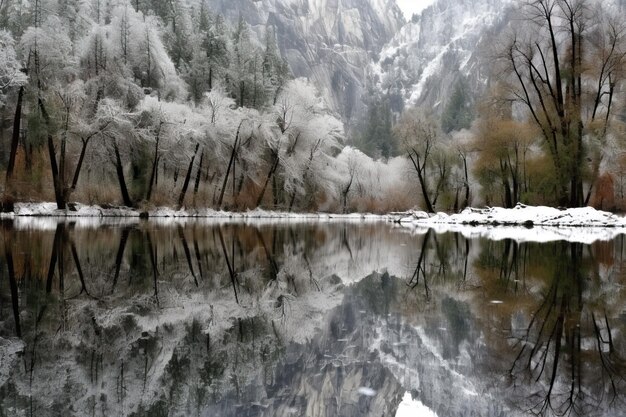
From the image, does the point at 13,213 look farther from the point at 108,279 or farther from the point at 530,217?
the point at 530,217

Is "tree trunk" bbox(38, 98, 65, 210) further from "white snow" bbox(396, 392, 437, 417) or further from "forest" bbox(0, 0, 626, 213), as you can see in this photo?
"white snow" bbox(396, 392, 437, 417)

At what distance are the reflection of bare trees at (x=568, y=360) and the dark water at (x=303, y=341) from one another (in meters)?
0.02

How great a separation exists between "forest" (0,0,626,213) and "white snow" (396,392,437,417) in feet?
93.7

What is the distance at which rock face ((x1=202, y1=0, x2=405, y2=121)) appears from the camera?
148m

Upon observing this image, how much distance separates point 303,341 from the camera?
454 centimetres

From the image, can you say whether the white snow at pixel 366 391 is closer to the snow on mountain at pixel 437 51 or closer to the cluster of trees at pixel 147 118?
the cluster of trees at pixel 147 118

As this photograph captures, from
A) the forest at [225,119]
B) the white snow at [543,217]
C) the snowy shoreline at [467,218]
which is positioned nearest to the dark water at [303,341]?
the snowy shoreline at [467,218]

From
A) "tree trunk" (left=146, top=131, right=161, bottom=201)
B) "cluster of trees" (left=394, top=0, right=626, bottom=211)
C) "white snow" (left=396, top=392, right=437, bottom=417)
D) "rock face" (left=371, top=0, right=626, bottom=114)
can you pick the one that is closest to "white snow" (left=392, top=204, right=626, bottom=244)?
"cluster of trees" (left=394, top=0, right=626, bottom=211)

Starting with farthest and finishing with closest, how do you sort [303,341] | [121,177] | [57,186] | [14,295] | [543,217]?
[121,177], [57,186], [543,217], [14,295], [303,341]

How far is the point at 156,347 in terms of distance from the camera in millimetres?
4113

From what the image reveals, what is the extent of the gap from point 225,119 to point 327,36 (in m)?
143

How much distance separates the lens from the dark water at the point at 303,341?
318cm

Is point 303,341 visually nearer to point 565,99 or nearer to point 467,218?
point 467,218

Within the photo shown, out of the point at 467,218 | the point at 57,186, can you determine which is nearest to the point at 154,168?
the point at 57,186
